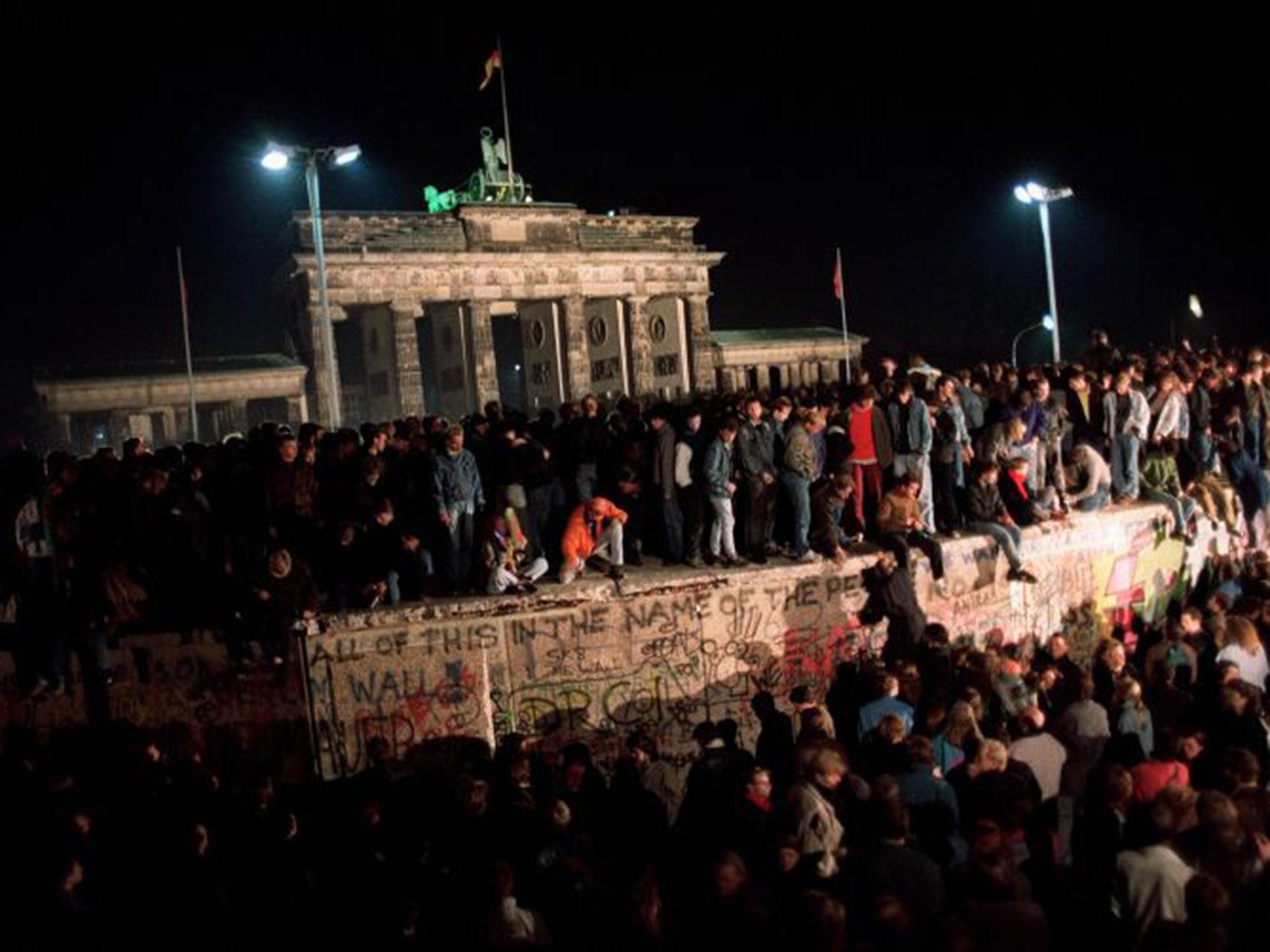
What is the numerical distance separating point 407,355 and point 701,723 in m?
34.3

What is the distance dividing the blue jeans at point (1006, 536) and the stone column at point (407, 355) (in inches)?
1268

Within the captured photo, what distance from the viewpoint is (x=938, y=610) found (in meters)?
12.7

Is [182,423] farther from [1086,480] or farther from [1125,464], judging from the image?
[1125,464]

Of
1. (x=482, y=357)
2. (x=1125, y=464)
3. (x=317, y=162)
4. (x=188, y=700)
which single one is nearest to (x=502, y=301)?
(x=482, y=357)

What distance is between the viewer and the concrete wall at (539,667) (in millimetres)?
10141

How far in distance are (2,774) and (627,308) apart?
4138 centimetres

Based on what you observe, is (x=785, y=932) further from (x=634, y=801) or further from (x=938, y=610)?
(x=938, y=610)

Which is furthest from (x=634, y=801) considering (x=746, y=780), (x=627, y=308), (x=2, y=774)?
(x=627, y=308)

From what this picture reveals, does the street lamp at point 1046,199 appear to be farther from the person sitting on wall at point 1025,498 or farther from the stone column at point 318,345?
the stone column at point 318,345

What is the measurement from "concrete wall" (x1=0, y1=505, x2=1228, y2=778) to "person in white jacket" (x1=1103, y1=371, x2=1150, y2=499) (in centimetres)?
346

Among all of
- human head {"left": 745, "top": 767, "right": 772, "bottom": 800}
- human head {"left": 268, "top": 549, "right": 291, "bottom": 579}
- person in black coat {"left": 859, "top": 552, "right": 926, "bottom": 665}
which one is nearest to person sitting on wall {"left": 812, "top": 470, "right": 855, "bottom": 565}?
person in black coat {"left": 859, "top": 552, "right": 926, "bottom": 665}

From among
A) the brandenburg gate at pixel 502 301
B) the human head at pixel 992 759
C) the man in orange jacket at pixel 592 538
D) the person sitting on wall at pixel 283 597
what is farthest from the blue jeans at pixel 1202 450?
the brandenburg gate at pixel 502 301

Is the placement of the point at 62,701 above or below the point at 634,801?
above

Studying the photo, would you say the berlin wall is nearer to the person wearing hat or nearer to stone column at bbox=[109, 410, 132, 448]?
the person wearing hat
